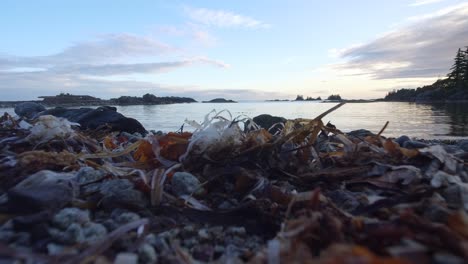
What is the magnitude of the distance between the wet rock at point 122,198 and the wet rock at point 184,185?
0.68ft

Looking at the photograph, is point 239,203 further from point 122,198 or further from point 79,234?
point 79,234

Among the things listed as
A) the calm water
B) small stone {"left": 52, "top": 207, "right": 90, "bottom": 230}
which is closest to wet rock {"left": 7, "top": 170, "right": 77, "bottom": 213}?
small stone {"left": 52, "top": 207, "right": 90, "bottom": 230}

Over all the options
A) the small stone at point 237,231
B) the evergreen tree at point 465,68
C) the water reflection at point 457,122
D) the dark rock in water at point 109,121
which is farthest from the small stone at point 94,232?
the evergreen tree at point 465,68

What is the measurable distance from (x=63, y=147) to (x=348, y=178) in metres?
2.27

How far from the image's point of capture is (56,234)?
127 cm

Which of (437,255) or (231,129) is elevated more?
(231,129)

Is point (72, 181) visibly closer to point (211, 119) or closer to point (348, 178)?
point (211, 119)

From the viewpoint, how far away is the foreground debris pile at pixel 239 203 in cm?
103

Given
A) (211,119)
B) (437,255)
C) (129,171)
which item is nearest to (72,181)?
(129,171)

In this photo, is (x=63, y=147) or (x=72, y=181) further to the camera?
(x=63, y=147)

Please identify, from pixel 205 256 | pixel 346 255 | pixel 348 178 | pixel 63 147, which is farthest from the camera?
pixel 63 147

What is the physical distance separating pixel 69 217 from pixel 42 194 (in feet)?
0.73

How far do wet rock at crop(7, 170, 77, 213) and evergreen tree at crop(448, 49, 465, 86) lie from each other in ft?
204

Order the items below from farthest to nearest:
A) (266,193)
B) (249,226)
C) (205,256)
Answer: (266,193)
(249,226)
(205,256)
